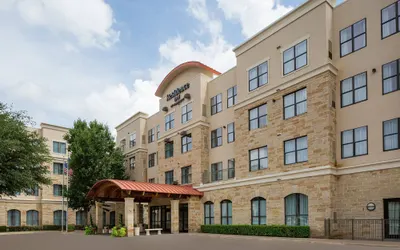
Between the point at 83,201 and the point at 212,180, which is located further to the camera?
the point at 83,201

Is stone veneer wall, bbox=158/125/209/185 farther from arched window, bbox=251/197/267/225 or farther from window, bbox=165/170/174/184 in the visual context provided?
arched window, bbox=251/197/267/225

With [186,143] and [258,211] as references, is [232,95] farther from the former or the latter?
[258,211]

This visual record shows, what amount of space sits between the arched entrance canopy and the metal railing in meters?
12.7

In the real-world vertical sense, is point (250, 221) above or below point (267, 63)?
below

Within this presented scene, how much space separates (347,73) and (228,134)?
11625mm

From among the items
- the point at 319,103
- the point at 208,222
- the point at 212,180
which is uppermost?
the point at 319,103

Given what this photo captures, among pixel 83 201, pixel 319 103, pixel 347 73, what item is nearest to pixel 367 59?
pixel 347 73

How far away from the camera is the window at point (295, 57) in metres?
24.3

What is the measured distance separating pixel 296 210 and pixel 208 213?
9.63 m

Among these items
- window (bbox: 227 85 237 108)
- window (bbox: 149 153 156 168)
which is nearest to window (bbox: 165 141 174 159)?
window (bbox: 149 153 156 168)

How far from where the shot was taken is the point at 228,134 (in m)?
31.3

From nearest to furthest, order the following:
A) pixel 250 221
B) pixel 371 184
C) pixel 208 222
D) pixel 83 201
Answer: pixel 371 184
pixel 250 221
pixel 208 222
pixel 83 201

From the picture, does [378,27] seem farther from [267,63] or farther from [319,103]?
[267,63]

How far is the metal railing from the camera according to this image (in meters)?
19.2
